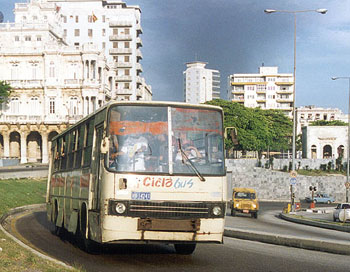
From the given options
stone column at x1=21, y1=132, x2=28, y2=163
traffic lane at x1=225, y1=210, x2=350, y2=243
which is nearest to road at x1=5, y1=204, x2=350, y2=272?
traffic lane at x1=225, y1=210, x2=350, y2=243

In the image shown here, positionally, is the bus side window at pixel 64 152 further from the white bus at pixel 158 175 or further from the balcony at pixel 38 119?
the balcony at pixel 38 119

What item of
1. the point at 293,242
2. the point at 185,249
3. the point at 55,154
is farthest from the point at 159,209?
the point at 55,154

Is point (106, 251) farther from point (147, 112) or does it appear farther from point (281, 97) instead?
point (281, 97)

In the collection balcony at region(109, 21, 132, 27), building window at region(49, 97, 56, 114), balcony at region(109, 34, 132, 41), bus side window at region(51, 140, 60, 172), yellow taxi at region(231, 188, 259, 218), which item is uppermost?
balcony at region(109, 21, 132, 27)

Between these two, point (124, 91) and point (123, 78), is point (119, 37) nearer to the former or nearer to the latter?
point (123, 78)

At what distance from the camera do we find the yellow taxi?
41.0 meters

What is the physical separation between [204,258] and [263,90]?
529 ft

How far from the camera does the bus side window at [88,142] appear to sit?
14.5 metres

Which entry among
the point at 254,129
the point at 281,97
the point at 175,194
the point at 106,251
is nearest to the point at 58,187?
the point at 106,251

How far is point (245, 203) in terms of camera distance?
4131 centimetres

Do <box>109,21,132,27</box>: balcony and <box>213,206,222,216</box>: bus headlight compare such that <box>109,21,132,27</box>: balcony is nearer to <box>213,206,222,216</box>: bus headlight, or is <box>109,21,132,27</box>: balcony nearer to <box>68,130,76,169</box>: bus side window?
<box>68,130,76,169</box>: bus side window

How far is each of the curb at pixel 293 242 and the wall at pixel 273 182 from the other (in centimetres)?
6295

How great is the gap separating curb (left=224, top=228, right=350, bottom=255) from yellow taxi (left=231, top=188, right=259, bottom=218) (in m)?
22.0

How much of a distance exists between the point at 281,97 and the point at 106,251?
535 feet
